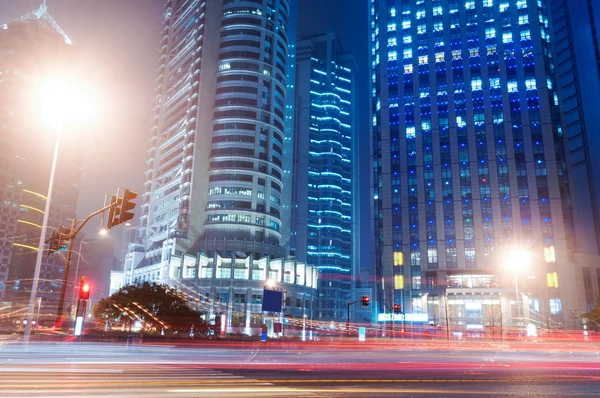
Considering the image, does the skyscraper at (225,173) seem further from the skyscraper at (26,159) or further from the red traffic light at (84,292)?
the red traffic light at (84,292)

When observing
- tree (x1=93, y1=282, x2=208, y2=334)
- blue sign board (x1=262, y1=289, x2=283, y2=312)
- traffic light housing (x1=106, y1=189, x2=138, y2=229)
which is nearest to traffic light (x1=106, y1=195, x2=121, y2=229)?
traffic light housing (x1=106, y1=189, x2=138, y2=229)

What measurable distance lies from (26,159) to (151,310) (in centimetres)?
12001

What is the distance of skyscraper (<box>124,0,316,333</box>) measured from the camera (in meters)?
109

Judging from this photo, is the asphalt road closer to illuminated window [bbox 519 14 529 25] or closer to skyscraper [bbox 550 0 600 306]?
skyscraper [bbox 550 0 600 306]

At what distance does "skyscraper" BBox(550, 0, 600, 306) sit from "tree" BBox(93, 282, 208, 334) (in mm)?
78458

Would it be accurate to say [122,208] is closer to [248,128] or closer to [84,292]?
[84,292]

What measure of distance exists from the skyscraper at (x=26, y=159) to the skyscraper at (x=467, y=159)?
97.2 m

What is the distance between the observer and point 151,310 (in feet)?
198

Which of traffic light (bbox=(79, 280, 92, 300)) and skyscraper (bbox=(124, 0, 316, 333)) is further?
skyscraper (bbox=(124, 0, 316, 333))

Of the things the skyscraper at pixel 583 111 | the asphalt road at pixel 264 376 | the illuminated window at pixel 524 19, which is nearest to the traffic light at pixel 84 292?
the asphalt road at pixel 264 376

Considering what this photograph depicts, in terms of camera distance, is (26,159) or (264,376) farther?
(26,159)

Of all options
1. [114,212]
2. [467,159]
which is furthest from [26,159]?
[114,212]

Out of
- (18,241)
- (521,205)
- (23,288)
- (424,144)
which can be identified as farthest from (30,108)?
(521,205)

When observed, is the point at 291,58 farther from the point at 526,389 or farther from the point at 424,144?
the point at 526,389
